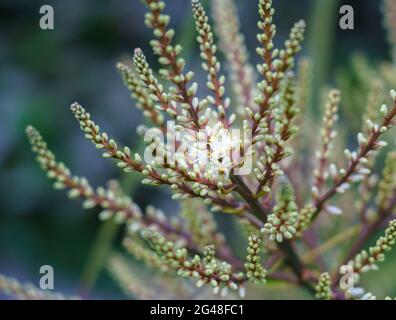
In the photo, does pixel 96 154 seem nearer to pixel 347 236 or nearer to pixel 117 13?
pixel 117 13

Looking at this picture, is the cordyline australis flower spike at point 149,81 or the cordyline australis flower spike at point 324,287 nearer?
the cordyline australis flower spike at point 149,81

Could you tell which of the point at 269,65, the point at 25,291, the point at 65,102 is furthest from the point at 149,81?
the point at 65,102

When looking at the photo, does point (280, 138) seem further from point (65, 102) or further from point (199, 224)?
point (65, 102)

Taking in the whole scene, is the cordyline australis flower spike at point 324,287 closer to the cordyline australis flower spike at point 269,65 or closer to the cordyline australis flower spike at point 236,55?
the cordyline australis flower spike at point 269,65

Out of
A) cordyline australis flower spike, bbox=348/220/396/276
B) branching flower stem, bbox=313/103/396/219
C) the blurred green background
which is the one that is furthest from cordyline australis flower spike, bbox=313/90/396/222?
the blurred green background

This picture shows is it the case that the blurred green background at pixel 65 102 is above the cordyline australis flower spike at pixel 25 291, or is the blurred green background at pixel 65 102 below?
above

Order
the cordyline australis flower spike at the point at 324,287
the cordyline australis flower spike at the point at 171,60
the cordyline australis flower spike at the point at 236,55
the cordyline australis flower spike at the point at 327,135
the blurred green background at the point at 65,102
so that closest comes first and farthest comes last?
the cordyline australis flower spike at the point at 171,60 → the cordyline australis flower spike at the point at 324,287 → the cordyline australis flower spike at the point at 327,135 → the cordyline australis flower spike at the point at 236,55 → the blurred green background at the point at 65,102

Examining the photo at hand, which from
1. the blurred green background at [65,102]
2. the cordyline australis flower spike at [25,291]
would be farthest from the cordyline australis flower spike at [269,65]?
the blurred green background at [65,102]
